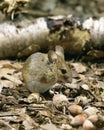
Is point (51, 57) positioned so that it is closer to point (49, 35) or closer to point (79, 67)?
point (79, 67)

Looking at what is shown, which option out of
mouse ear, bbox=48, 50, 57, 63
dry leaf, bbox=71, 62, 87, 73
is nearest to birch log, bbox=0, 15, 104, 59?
dry leaf, bbox=71, 62, 87, 73

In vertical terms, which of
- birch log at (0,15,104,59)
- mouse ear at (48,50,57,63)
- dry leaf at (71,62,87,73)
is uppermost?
birch log at (0,15,104,59)

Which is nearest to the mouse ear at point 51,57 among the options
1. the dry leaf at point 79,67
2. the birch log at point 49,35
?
the dry leaf at point 79,67

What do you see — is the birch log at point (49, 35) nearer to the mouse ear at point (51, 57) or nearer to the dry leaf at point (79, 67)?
the dry leaf at point (79, 67)

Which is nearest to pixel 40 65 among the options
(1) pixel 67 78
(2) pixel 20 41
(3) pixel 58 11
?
(1) pixel 67 78

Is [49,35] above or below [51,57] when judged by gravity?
above

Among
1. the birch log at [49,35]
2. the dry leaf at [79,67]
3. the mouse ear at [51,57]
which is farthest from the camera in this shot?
the birch log at [49,35]

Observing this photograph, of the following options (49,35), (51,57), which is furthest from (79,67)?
(51,57)

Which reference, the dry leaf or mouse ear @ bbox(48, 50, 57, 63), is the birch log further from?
mouse ear @ bbox(48, 50, 57, 63)
